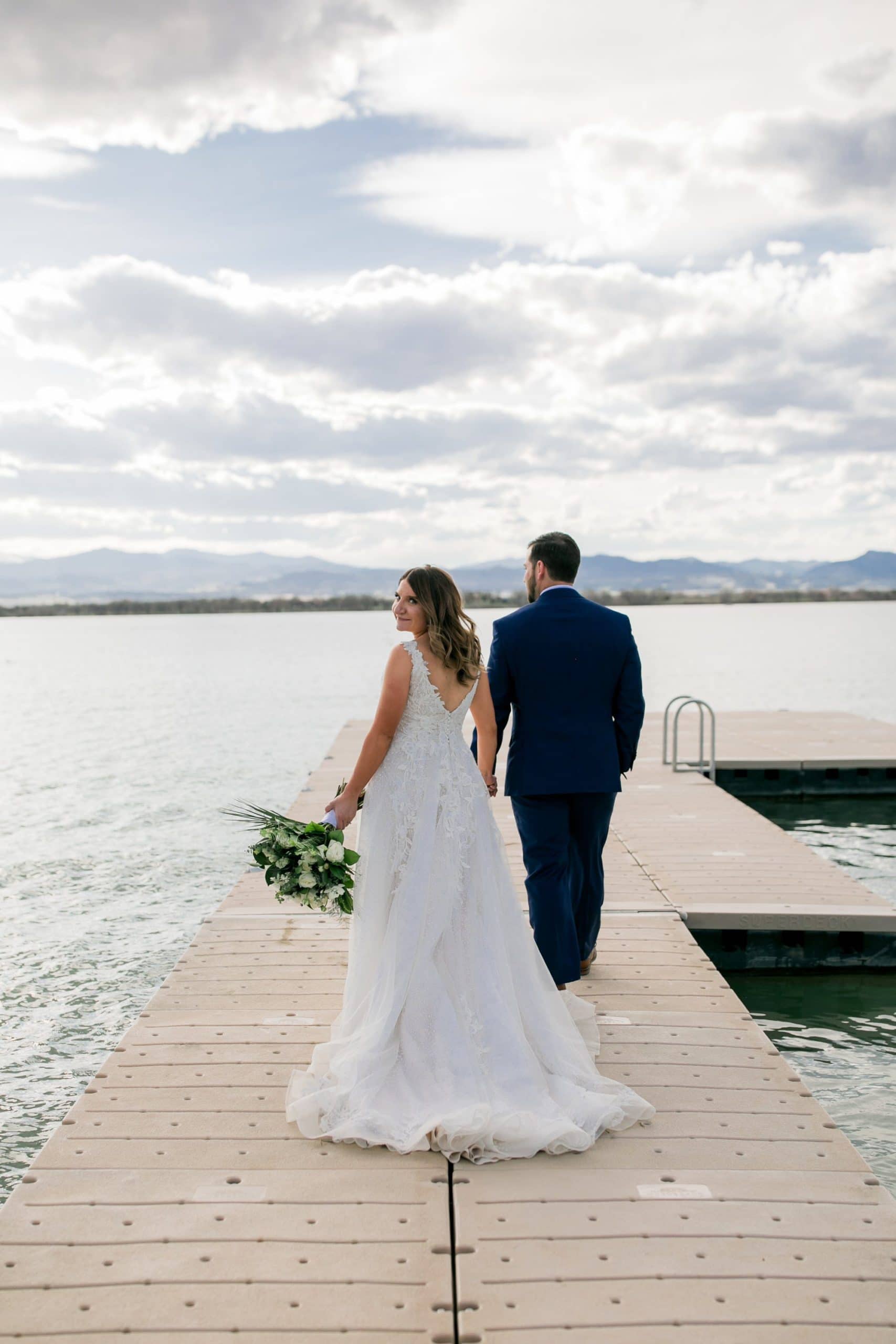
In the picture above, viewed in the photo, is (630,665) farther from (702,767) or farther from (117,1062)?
(702,767)

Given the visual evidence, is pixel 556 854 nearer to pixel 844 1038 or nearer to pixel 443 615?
pixel 443 615

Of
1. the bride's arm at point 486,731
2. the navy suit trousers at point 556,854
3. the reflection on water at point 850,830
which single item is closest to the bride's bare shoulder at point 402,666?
the bride's arm at point 486,731

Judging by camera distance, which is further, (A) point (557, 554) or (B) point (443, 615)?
(A) point (557, 554)

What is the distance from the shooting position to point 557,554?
5.07 metres

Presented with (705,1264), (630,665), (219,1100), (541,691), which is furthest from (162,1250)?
(630,665)

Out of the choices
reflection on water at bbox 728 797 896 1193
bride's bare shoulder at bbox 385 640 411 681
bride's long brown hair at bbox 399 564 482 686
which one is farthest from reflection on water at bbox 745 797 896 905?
bride's bare shoulder at bbox 385 640 411 681

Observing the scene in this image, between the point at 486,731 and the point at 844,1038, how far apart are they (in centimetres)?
335

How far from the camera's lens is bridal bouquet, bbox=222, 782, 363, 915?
381 cm

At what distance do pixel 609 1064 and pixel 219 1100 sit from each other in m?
1.53

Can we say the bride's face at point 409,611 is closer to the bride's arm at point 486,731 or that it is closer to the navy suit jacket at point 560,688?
the bride's arm at point 486,731

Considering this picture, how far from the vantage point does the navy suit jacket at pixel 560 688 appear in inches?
194

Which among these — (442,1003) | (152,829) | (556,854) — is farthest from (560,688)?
(152,829)

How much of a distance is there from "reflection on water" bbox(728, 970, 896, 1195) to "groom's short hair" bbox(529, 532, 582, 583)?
2.69 m

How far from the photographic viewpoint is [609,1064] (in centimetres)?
439
